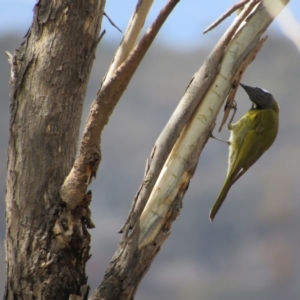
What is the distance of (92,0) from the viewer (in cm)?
296

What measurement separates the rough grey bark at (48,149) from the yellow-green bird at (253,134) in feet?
4.64

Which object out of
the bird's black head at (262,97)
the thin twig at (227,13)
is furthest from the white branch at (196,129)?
the bird's black head at (262,97)

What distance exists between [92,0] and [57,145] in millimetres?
690

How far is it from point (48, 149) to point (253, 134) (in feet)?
6.36

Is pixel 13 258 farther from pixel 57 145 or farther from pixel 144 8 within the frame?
pixel 144 8

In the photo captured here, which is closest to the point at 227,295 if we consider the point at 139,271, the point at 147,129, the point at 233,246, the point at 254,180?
the point at 233,246

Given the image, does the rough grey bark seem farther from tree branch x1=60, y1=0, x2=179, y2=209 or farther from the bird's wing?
the bird's wing

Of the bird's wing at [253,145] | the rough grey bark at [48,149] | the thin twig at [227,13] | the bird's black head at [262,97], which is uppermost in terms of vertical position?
the bird's black head at [262,97]

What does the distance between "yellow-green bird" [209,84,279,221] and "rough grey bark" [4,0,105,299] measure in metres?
1.41

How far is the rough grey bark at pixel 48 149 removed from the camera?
2.69 m

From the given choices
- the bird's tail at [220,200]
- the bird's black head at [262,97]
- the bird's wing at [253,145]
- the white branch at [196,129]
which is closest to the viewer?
the white branch at [196,129]

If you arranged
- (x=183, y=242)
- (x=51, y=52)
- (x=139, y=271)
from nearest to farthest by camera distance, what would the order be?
(x=139, y=271) → (x=51, y=52) → (x=183, y=242)

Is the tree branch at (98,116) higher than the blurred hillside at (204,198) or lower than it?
lower

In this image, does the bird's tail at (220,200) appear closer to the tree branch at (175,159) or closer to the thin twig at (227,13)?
the tree branch at (175,159)
